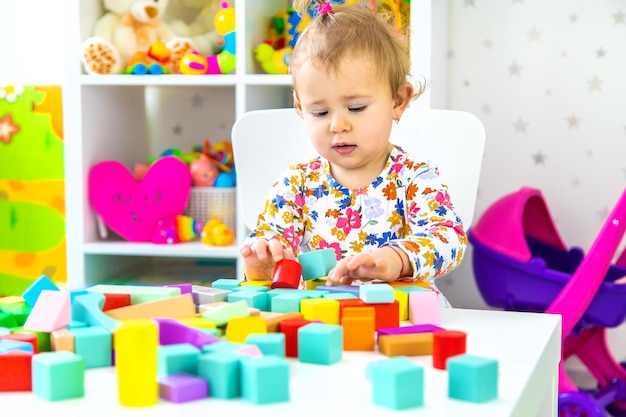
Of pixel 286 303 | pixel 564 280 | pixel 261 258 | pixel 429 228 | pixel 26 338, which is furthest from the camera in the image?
pixel 564 280

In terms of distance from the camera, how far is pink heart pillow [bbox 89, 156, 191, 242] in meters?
1.91

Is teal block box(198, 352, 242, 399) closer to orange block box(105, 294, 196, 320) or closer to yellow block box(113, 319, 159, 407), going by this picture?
yellow block box(113, 319, 159, 407)

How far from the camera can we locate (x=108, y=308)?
64 centimetres

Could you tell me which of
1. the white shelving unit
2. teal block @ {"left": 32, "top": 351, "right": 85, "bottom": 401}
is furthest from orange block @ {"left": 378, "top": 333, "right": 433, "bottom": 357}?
the white shelving unit

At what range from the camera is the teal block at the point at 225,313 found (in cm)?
59

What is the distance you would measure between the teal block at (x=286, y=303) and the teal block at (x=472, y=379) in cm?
21

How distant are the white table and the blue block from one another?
4.5 inches

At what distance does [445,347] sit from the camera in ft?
1.73

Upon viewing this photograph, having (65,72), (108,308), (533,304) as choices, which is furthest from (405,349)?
(65,72)

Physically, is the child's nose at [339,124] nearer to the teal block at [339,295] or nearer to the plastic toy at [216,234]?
the teal block at [339,295]

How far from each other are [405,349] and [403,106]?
2.41ft

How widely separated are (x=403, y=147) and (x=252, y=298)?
70cm

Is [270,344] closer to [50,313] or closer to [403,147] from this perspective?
[50,313]

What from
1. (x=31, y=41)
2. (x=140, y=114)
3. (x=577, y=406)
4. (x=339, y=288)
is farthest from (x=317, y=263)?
(x=31, y=41)
